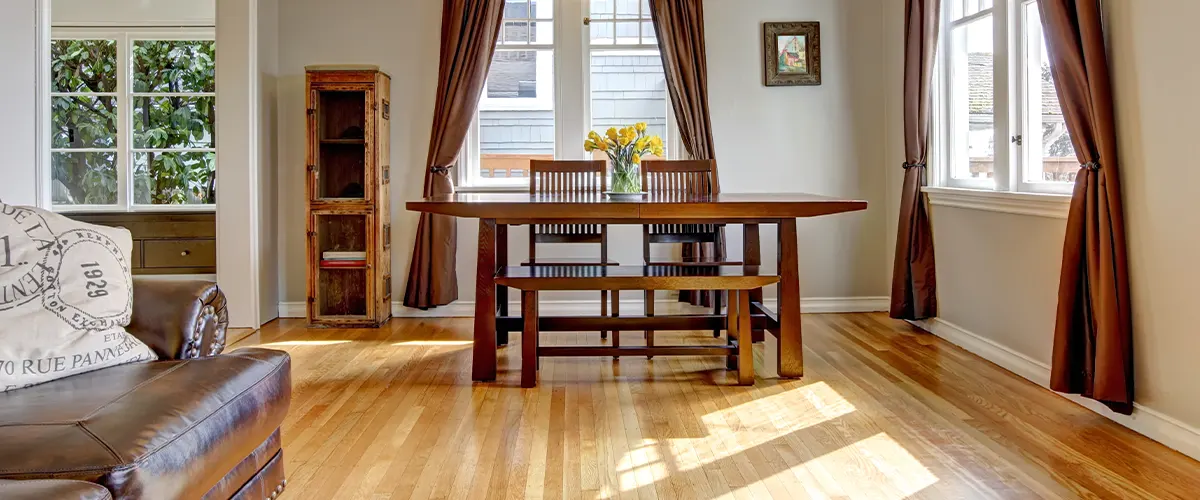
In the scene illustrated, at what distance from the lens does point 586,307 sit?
5852 mm

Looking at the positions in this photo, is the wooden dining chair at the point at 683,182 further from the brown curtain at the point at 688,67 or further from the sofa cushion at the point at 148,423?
the sofa cushion at the point at 148,423

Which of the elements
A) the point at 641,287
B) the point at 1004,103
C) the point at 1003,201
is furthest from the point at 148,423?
the point at 1004,103

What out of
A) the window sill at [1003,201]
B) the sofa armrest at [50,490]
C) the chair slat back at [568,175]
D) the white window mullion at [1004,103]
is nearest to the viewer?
the sofa armrest at [50,490]

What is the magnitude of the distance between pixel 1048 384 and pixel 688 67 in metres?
2.77

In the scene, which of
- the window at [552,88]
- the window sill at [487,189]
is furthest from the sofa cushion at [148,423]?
the window at [552,88]

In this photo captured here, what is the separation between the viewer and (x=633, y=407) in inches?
138

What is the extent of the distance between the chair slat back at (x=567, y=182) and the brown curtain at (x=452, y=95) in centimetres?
81

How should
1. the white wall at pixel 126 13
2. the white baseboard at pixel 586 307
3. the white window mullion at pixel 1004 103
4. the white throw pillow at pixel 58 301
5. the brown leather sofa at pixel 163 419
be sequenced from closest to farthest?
1. the brown leather sofa at pixel 163 419
2. the white throw pillow at pixel 58 301
3. the white window mullion at pixel 1004 103
4. the white baseboard at pixel 586 307
5. the white wall at pixel 126 13

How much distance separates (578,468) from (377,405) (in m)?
1.11

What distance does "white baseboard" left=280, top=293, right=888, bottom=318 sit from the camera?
576cm

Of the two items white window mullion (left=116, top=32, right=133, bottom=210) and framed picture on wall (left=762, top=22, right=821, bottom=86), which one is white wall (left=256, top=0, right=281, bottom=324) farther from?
framed picture on wall (left=762, top=22, right=821, bottom=86)

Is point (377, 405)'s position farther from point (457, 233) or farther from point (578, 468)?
point (457, 233)

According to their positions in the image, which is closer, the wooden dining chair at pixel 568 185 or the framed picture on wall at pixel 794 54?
the wooden dining chair at pixel 568 185

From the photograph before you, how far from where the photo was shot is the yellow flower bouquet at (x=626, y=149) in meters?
4.13
